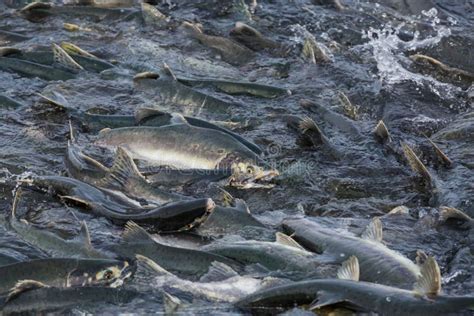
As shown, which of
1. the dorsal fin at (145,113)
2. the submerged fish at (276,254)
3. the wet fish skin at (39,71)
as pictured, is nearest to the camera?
the submerged fish at (276,254)

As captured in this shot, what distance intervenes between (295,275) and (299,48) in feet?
15.4

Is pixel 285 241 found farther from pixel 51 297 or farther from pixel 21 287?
pixel 21 287

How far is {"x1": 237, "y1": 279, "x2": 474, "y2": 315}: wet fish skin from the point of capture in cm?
404

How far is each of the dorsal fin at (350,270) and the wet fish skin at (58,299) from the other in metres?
1.18

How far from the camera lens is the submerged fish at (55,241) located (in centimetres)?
514

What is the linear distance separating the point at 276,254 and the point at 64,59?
13.1 feet

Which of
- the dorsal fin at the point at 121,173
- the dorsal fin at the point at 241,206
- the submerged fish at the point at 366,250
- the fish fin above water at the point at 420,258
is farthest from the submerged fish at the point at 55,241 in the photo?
the fish fin above water at the point at 420,258

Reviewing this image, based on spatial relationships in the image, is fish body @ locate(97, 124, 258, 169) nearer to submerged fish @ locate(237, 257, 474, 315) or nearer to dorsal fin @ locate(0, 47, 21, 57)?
submerged fish @ locate(237, 257, 474, 315)

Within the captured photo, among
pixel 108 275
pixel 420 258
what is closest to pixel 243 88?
pixel 420 258

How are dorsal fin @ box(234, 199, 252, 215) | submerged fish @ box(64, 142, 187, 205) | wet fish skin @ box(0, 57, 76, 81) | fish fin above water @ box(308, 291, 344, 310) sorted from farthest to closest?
wet fish skin @ box(0, 57, 76, 81), submerged fish @ box(64, 142, 187, 205), dorsal fin @ box(234, 199, 252, 215), fish fin above water @ box(308, 291, 344, 310)

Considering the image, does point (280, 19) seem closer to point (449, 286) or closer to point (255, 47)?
point (255, 47)

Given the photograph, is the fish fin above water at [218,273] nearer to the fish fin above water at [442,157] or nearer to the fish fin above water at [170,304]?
the fish fin above water at [170,304]

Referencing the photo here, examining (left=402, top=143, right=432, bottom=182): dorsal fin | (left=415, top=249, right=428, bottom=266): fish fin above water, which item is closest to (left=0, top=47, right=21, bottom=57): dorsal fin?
(left=402, top=143, right=432, bottom=182): dorsal fin

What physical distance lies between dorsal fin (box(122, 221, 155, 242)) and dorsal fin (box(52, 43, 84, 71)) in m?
3.26
